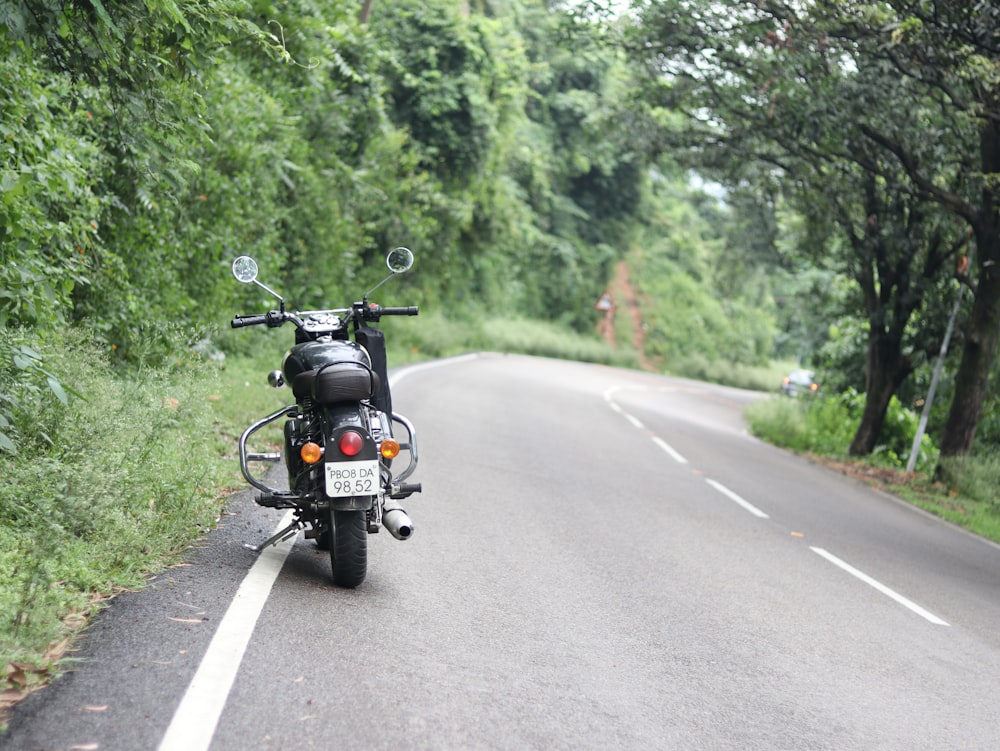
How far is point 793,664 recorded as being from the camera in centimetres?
571

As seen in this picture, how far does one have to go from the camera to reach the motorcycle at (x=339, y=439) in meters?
5.60

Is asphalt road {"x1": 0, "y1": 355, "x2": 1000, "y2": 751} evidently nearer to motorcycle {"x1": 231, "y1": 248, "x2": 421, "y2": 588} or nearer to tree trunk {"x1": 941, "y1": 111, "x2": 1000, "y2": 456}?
motorcycle {"x1": 231, "y1": 248, "x2": 421, "y2": 588}

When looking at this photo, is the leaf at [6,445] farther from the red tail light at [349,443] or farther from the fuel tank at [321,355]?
the red tail light at [349,443]

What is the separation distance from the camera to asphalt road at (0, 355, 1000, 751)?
411 cm

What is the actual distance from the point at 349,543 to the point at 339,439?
0.55m

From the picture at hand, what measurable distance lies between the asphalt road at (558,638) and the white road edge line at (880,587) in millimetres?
37

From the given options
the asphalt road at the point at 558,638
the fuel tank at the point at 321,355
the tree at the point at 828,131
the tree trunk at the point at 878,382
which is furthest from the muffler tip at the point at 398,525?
the tree trunk at the point at 878,382

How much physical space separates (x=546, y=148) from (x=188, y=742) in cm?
4479

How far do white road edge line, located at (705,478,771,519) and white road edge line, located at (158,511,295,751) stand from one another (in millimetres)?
6216

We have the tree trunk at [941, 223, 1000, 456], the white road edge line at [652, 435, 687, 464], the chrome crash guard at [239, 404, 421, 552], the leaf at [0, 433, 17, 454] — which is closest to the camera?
the leaf at [0, 433, 17, 454]

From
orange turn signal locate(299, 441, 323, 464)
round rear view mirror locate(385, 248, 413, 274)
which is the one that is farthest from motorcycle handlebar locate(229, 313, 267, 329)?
orange turn signal locate(299, 441, 323, 464)

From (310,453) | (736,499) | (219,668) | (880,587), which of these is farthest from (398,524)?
(736,499)

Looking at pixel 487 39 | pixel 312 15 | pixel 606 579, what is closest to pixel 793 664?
pixel 606 579

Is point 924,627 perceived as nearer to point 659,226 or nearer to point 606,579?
point 606,579
